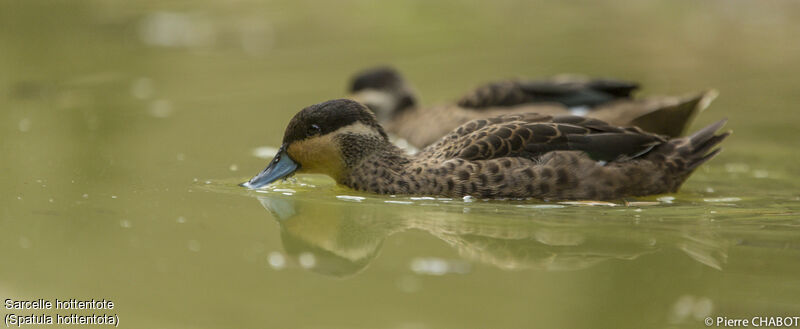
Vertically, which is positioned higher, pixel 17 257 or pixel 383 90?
pixel 383 90

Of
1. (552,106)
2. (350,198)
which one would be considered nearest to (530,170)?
(350,198)

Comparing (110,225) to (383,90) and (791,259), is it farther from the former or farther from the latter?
(383,90)

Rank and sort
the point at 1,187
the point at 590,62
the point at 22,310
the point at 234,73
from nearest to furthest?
the point at 22,310 < the point at 1,187 < the point at 234,73 < the point at 590,62

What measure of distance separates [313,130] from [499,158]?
53.2 inches

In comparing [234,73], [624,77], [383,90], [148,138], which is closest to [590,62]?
[624,77]

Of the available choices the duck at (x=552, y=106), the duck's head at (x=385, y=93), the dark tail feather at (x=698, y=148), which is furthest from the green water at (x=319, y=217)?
the duck at (x=552, y=106)

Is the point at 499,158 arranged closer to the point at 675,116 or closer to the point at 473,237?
the point at 473,237

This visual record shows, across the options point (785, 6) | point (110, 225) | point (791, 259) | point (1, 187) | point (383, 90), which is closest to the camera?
point (791, 259)

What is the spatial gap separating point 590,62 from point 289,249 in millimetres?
9115

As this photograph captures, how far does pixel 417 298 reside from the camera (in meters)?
5.06

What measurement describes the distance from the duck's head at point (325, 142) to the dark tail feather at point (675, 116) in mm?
2800

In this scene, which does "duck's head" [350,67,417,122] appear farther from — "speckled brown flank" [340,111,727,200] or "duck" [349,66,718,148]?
"speckled brown flank" [340,111,727,200]

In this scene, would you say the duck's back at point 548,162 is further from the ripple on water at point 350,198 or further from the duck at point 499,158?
the ripple on water at point 350,198

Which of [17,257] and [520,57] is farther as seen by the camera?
[520,57]
